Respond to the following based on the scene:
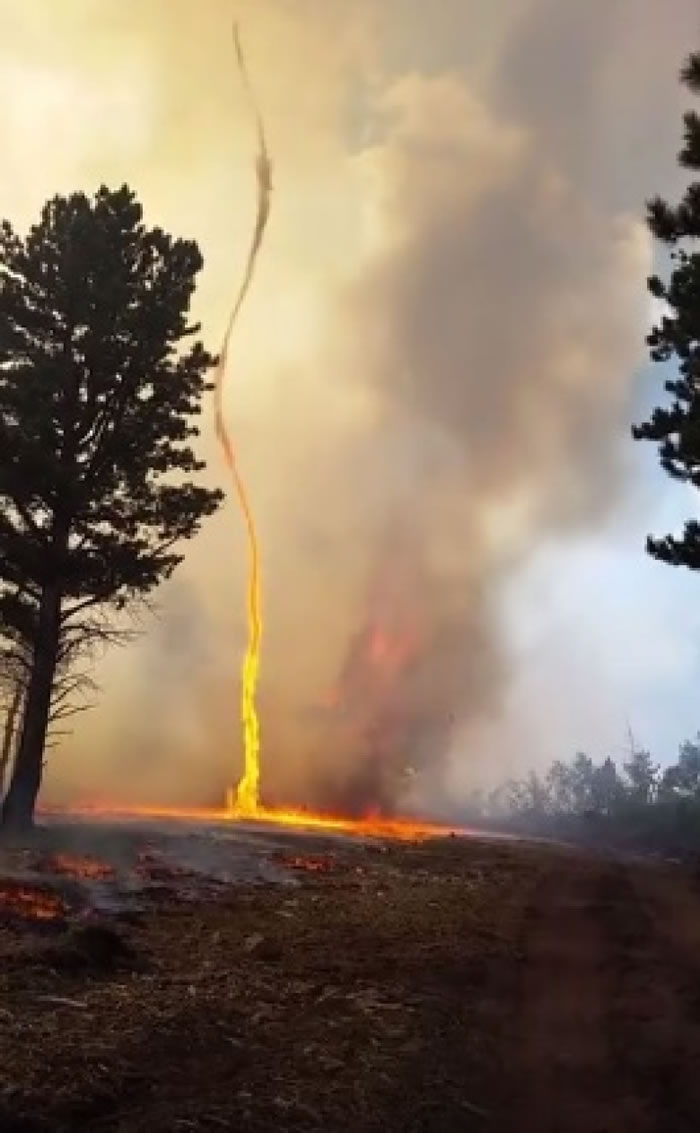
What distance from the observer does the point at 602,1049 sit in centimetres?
790

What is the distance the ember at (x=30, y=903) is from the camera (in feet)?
40.5

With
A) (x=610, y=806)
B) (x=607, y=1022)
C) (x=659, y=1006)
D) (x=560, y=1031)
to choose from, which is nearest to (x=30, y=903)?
(x=560, y=1031)

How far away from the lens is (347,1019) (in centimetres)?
827

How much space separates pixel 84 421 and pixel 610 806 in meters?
53.2

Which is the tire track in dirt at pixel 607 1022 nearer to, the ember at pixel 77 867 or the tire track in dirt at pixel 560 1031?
the tire track in dirt at pixel 560 1031

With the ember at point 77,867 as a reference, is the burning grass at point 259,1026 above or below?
below

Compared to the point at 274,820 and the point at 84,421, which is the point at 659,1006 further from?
the point at 274,820

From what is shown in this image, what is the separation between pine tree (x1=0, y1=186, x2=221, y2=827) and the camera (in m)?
23.5

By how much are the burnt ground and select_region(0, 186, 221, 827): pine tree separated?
443 inches

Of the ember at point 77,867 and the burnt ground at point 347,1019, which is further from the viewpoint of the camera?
the ember at point 77,867

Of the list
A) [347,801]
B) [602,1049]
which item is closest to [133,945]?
[602,1049]

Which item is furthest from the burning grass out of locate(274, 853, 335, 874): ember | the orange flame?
the orange flame

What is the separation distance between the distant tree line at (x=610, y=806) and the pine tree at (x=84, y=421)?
21.9 m

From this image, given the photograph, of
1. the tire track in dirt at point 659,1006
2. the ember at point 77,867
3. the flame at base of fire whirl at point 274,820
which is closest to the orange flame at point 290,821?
the flame at base of fire whirl at point 274,820
